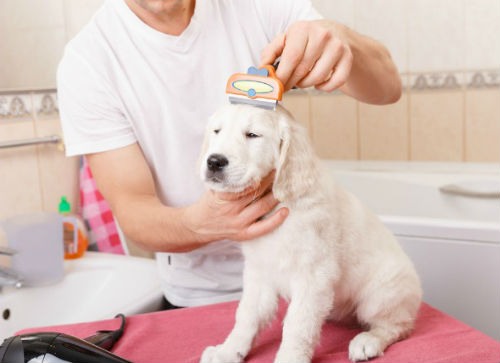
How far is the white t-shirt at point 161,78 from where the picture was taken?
125 centimetres

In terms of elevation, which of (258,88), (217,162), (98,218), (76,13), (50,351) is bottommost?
(98,218)

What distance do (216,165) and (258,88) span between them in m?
0.14

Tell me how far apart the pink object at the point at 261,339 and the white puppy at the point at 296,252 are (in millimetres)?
40

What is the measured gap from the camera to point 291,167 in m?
0.94

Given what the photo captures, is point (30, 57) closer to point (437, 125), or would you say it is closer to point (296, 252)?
point (296, 252)

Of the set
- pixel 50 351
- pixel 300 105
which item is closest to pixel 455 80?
pixel 300 105

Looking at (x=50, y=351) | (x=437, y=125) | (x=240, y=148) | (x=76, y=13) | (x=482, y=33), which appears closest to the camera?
(x=50, y=351)

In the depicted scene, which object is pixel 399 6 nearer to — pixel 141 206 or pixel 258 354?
pixel 141 206

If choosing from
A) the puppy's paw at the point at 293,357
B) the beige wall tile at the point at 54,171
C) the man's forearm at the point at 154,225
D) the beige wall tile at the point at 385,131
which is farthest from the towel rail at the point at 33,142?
the beige wall tile at the point at 385,131

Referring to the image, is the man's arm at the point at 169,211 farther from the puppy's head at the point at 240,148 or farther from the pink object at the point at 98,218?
the pink object at the point at 98,218

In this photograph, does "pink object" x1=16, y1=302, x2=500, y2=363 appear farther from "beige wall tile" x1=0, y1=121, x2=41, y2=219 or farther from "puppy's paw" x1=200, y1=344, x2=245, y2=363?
"beige wall tile" x1=0, y1=121, x2=41, y2=219

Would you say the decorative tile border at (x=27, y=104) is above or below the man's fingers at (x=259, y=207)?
above

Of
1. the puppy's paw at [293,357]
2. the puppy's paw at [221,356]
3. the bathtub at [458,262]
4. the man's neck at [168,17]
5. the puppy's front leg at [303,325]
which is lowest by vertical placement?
the bathtub at [458,262]

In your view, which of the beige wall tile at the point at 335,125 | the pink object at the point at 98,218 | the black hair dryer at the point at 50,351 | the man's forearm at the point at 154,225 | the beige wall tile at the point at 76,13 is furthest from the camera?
the beige wall tile at the point at 335,125
